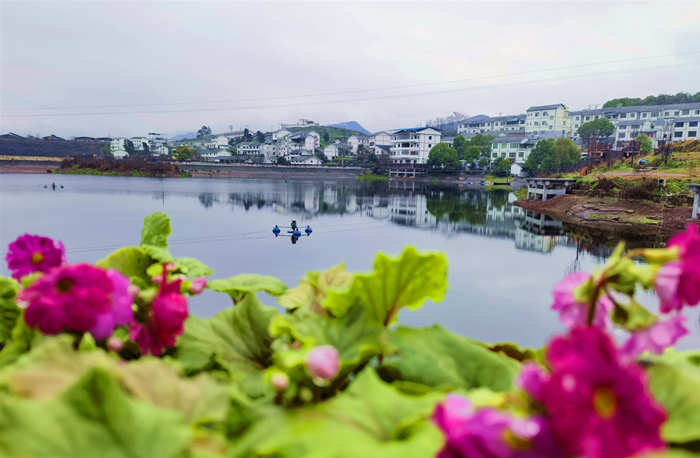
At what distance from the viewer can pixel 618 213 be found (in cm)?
1234

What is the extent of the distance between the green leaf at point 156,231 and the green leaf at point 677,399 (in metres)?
0.80

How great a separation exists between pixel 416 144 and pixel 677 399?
3884 centimetres

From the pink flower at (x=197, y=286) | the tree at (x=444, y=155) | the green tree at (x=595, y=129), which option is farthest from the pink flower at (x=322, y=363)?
the green tree at (x=595, y=129)

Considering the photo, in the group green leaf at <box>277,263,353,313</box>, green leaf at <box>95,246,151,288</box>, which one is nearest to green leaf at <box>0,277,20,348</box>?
green leaf at <box>95,246,151,288</box>

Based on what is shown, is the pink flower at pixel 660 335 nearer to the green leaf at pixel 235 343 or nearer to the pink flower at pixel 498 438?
the pink flower at pixel 498 438

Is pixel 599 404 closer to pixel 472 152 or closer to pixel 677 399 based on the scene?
pixel 677 399

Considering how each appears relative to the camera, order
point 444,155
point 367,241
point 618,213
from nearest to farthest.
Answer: point 367,241
point 618,213
point 444,155

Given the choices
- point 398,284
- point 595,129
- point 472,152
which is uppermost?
point 595,129

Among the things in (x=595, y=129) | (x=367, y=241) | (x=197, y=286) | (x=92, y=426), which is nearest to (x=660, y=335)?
(x=92, y=426)

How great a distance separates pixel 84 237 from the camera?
873cm

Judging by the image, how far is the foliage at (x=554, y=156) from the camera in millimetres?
25578

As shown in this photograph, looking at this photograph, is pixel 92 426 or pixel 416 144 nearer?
pixel 92 426

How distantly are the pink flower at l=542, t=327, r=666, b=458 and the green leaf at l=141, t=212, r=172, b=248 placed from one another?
0.77 metres

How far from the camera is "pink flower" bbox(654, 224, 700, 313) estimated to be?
33 cm
